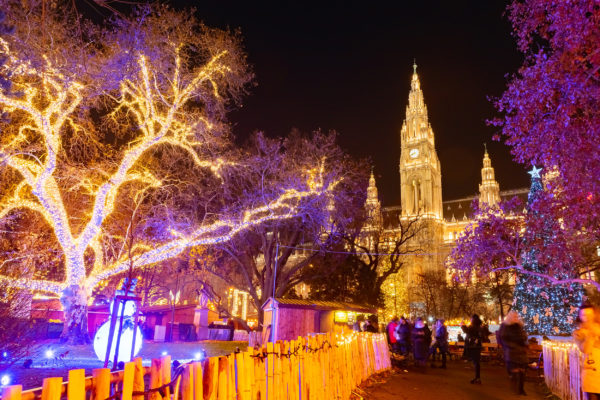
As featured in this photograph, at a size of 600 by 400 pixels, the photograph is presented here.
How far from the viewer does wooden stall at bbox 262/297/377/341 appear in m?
18.3

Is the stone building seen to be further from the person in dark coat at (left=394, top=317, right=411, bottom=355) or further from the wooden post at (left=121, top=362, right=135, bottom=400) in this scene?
the wooden post at (left=121, top=362, right=135, bottom=400)

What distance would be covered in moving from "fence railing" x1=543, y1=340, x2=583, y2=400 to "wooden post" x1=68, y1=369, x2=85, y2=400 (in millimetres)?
6629

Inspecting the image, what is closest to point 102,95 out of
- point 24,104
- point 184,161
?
point 24,104

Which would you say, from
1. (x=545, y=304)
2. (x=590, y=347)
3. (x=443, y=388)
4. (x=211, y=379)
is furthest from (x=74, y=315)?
(x=545, y=304)

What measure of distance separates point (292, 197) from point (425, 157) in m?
78.7

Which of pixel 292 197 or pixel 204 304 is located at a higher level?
pixel 292 197

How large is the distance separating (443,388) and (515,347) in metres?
1.96

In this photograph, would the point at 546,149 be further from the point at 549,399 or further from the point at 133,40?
the point at 133,40

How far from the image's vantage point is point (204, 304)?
31641 mm

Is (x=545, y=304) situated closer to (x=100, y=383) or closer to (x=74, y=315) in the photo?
(x=74, y=315)

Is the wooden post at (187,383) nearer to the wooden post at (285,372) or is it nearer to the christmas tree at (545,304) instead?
the wooden post at (285,372)

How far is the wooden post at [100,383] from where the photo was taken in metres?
2.76

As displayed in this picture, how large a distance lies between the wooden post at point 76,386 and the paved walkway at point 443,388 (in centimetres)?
657

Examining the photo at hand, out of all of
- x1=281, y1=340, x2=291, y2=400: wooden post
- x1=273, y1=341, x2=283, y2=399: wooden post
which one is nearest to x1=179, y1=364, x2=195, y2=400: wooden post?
x1=273, y1=341, x2=283, y2=399: wooden post
